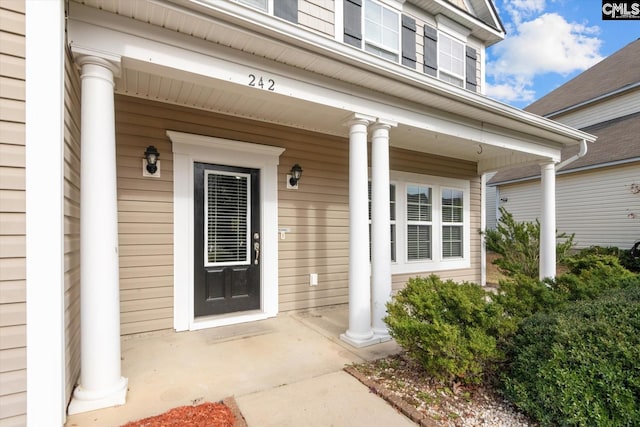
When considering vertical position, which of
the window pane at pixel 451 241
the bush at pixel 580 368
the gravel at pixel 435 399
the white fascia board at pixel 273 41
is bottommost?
the gravel at pixel 435 399

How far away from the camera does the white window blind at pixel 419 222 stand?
18.9 ft

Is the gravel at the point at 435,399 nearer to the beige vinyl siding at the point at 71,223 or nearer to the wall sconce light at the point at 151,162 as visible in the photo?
the beige vinyl siding at the point at 71,223

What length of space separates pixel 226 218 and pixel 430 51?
179 inches

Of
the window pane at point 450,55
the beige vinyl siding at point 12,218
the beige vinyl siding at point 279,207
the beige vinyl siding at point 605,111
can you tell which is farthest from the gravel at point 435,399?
the beige vinyl siding at point 605,111

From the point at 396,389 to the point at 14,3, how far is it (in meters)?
3.51

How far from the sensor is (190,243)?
3.71m

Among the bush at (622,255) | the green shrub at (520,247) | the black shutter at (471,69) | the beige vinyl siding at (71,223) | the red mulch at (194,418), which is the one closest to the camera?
the red mulch at (194,418)

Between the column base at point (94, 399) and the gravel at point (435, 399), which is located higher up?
the column base at point (94, 399)

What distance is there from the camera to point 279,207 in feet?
14.3

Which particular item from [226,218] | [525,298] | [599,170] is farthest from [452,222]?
[599,170]

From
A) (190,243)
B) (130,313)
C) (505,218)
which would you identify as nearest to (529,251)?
(505,218)

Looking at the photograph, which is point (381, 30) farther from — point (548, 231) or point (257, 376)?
point (257, 376)

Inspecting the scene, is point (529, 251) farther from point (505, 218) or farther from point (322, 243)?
point (322, 243)

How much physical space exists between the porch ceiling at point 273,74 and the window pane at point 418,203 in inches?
45.6
